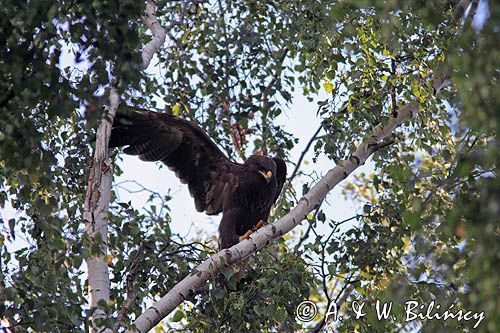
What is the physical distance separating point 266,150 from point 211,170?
0.60m

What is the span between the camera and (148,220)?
6.18 metres

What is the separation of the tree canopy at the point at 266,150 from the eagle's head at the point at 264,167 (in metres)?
0.33

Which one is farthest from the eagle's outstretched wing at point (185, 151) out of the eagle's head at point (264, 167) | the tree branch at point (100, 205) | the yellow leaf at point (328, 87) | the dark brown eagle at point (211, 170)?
the tree branch at point (100, 205)

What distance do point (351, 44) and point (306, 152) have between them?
5.72ft

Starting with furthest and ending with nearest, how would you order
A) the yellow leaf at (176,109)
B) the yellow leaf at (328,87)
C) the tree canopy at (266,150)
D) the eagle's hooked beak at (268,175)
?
1. the yellow leaf at (176,109)
2. the eagle's hooked beak at (268,175)
3. the yellow leaf at (328,87)
4. the tree canopy at (266,150)

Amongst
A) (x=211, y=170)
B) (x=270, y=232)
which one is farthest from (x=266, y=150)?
(x=270, y=232)

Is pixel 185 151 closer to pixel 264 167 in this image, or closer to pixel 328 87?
pixel 264 167

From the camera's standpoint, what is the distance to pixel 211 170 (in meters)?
8.70

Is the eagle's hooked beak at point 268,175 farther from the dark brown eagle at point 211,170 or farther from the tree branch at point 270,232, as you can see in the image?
the tree branch at point 270,232

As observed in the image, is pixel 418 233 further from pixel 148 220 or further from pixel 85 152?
pixel 85 152

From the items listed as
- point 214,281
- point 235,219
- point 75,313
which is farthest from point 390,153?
point 75,313

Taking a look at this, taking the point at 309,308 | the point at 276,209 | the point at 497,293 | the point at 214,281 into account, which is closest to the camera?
the point at 497,293

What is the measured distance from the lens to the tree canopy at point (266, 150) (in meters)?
3.77

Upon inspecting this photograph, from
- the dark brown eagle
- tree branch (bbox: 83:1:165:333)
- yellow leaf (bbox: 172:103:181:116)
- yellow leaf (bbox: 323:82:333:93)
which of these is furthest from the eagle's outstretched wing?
tree branch (bbox: 83:1:165:333)
